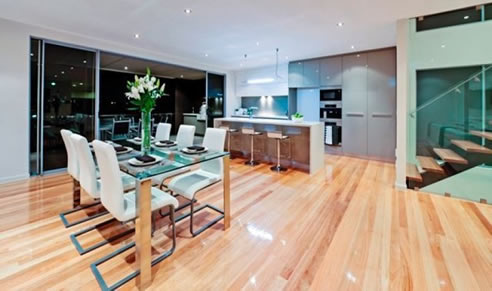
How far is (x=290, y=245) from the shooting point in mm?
2242

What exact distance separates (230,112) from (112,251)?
260 inches

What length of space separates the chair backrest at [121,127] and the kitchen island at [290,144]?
2763 millimetres

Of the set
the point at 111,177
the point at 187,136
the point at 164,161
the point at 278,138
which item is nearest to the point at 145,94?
the point at 164,161

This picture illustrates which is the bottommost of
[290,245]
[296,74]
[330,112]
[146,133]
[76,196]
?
[290,245]

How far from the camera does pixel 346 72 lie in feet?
19.4

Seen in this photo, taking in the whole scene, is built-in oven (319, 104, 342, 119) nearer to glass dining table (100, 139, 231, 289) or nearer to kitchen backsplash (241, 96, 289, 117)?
kitchen backsplash (241, 96, 289, 117)

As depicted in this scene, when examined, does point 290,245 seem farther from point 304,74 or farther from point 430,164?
point 304,74

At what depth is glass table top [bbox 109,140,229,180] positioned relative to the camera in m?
1.88

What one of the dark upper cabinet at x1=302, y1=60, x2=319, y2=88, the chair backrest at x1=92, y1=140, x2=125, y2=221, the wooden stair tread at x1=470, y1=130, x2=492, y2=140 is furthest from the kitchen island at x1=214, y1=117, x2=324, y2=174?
the chair backrest at x1=92, y1=140, x2=125, y2=221

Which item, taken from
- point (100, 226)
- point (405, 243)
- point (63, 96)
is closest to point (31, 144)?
point (63, 96)

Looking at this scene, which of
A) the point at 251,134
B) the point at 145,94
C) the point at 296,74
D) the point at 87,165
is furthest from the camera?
the point at 296,74

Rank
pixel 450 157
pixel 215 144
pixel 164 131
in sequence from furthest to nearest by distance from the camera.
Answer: pixel 164 131, pixel 450 157, pixel 215 144

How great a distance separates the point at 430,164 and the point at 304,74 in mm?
3906

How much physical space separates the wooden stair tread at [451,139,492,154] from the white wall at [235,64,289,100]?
4.41 meters
